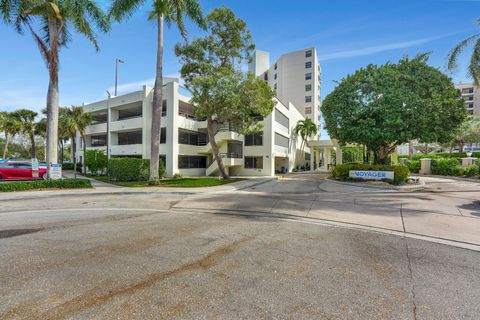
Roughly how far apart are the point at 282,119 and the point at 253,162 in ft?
27.7

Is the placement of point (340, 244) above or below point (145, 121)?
below

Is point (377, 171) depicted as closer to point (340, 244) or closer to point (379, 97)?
point (379, 97)

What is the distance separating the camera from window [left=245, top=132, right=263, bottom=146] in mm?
30062

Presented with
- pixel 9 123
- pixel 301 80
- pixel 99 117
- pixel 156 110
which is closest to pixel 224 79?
pixel 156 110

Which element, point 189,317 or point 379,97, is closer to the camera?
point 189,317

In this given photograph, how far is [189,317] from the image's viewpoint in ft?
9.74

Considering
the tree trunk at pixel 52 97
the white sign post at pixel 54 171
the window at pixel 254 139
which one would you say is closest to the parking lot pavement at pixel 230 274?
the white sign post at pixel 54 171

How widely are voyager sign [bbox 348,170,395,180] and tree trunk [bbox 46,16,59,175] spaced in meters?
22.1

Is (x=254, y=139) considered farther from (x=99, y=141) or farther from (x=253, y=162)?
(x=99, y=141)

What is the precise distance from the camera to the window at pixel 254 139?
98.6 ft

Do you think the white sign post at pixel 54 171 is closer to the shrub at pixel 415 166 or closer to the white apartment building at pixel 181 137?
the white apartment building at pixel 181 137

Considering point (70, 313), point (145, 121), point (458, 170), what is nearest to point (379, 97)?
point (458, 170)

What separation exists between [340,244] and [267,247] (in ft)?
5.93

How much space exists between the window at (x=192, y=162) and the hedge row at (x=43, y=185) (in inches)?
445
